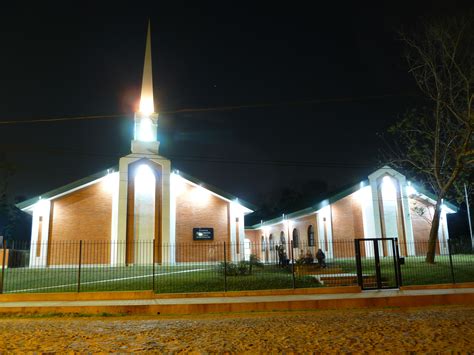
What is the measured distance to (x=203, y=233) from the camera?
98.0 ft

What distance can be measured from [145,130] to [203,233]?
898cm

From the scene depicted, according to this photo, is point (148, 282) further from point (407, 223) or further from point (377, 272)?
point (407, 223)

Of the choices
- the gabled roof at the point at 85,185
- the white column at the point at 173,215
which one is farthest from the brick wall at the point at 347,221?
the white column at the point at 173,215

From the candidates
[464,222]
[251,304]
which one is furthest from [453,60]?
[464,222]

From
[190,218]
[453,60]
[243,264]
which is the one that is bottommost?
[243,264]

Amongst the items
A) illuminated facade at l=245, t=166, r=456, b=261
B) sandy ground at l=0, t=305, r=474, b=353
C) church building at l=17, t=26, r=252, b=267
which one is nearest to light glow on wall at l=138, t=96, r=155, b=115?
church building at l=17, t=26, r=252, b=267

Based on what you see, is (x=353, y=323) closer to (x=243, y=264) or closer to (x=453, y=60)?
(x=243, y=264)

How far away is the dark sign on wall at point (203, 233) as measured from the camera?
29.8m

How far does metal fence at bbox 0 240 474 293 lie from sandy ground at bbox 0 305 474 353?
4195 mm

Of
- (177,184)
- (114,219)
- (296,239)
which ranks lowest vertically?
(296,239)

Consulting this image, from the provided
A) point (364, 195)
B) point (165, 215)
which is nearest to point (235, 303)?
point (165, 215)

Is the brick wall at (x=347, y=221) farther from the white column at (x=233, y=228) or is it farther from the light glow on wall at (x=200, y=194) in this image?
the light glow on wall at (x=200, y=194)

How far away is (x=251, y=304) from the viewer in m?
14.1

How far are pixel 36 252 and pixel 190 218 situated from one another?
1020 cm
